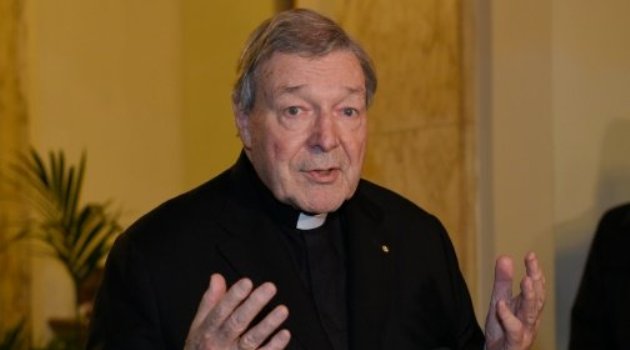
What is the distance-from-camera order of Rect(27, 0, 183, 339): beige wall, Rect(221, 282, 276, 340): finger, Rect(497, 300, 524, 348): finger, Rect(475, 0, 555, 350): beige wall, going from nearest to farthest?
Rect(221, 282, 276, 340): finger
Rect(497, 300, 524, 348): finger
Rect(475, 0, 555, 350): beige wall
Rect(27, 0, 183, 339): beige wall

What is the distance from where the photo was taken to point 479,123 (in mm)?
5039

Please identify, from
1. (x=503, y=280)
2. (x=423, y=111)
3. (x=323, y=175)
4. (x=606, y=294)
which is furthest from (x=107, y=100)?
(x=503, y=280)

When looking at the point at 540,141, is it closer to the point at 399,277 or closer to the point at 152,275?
the point at 399,277

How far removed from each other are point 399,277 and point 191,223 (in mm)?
527

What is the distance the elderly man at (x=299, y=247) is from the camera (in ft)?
9.43

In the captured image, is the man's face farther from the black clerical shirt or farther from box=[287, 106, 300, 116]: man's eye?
the black clerical shirt

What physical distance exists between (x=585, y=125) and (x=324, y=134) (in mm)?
2360

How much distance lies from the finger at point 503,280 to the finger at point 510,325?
0.06 m

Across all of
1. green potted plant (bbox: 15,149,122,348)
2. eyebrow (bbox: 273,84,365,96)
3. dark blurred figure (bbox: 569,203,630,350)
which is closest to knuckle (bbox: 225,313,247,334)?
eyebrow (bbox: 273,84,365,96)

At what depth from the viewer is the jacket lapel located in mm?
2996

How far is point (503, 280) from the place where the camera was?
9.34 ft

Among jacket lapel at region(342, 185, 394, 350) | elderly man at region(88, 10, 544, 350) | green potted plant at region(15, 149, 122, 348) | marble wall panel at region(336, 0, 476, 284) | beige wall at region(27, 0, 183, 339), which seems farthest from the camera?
beige wall at region(27, 0, 183, 339)

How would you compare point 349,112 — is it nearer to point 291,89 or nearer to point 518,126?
point 291,89

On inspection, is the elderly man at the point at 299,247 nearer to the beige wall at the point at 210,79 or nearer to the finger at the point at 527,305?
the finger at the point at 527,305
